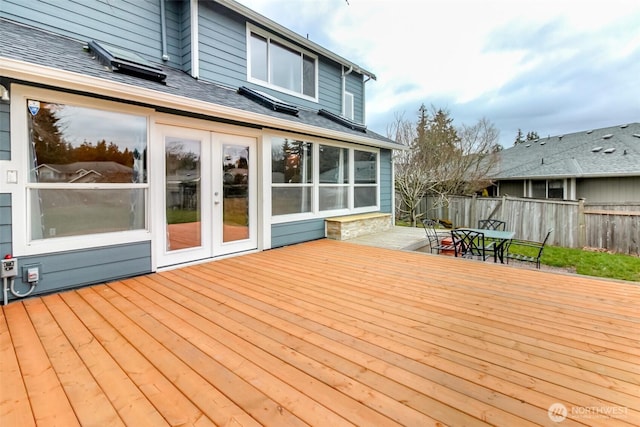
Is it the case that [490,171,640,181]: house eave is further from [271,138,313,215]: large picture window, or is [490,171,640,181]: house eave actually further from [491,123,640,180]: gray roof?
[271,138,313,215]: large picture window

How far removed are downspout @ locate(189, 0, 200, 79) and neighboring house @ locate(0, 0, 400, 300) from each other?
20 mm

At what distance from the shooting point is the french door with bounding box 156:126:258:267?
4473mm

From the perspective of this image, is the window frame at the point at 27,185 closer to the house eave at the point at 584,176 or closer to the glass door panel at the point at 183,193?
the glass door panel at the point at 183,193

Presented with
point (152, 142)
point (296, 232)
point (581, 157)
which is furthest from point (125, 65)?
point (581, 157)

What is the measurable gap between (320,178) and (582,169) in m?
11.6

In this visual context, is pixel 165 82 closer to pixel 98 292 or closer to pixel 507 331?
pixel 98 292

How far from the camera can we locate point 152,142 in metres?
4.17

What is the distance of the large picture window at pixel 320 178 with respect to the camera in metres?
6.09

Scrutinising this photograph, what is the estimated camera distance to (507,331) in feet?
8.25

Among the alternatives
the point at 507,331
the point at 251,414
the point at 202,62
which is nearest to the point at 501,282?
the point at 507,331

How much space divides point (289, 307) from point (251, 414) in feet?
4.83

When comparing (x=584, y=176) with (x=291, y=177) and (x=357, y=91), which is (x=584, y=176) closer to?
(x=357, y=91)

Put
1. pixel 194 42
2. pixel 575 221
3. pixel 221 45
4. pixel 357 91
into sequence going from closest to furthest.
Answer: pixel 194 42
pixel 221 45
pixel 575 221
pixel 357 91

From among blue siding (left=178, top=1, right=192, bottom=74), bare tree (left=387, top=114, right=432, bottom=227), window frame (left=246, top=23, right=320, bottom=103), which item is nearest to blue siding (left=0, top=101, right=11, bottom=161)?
blue siding (left=178, top=1, right=192, bottom=74)
